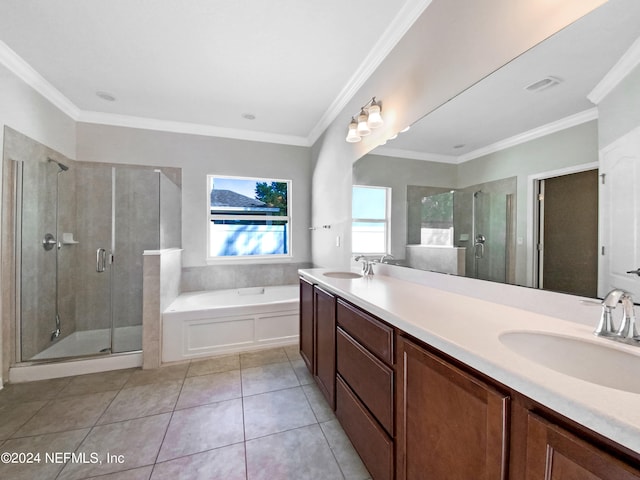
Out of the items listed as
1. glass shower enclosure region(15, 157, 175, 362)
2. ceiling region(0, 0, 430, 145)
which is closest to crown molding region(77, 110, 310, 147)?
ceiling region(0, 0, 430, 145)

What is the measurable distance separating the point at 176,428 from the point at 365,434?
3.94 ft

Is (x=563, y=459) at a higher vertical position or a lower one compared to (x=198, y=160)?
lower

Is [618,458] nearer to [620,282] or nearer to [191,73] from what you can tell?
[620,282]

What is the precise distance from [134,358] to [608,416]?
3.05m

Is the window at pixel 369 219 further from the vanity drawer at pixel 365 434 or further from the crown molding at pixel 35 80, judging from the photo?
the crown molding at pixel 35 80

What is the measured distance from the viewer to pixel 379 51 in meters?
1.98

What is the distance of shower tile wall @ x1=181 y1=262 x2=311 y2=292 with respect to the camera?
3.33m

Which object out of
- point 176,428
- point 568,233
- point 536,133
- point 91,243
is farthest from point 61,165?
point 568,233

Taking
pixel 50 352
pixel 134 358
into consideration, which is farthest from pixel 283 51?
pixel 50 352

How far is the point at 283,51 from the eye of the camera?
2.04 m

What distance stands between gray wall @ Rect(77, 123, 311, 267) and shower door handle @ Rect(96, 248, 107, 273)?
2.56ft

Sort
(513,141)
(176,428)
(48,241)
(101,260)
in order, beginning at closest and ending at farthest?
(513,141) → (176,428) → (48,241) → (101,260)

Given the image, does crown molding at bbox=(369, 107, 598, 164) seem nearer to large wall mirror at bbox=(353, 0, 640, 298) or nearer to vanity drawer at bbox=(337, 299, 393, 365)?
large wall mirror at bbox=(353, 0, 640, 298)

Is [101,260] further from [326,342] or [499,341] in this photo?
[499,341]
